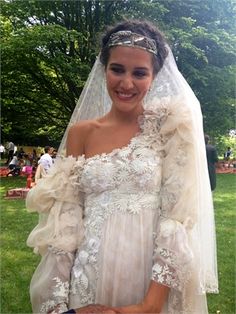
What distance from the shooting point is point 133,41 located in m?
1.71

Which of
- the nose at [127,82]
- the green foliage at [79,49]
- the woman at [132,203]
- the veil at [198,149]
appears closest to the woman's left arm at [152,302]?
the woman at [132,203]

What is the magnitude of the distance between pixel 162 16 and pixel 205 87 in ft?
11.1

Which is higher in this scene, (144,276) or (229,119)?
(229,119)

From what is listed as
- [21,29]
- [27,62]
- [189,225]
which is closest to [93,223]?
[189,225]

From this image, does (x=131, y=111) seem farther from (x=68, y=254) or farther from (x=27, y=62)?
(x=27, y=62)

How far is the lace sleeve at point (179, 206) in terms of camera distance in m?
1.54

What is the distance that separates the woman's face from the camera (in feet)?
5.47

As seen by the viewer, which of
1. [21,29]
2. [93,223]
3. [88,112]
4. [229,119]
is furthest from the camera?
[229,119]

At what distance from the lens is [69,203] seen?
1.80 m

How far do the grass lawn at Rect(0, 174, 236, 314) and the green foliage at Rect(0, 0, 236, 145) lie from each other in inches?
254

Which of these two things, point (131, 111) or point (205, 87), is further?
point (205, 87)

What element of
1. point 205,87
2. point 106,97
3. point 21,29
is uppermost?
point 21,29

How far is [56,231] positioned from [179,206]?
0.56 meters

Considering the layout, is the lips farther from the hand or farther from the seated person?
the seated person
